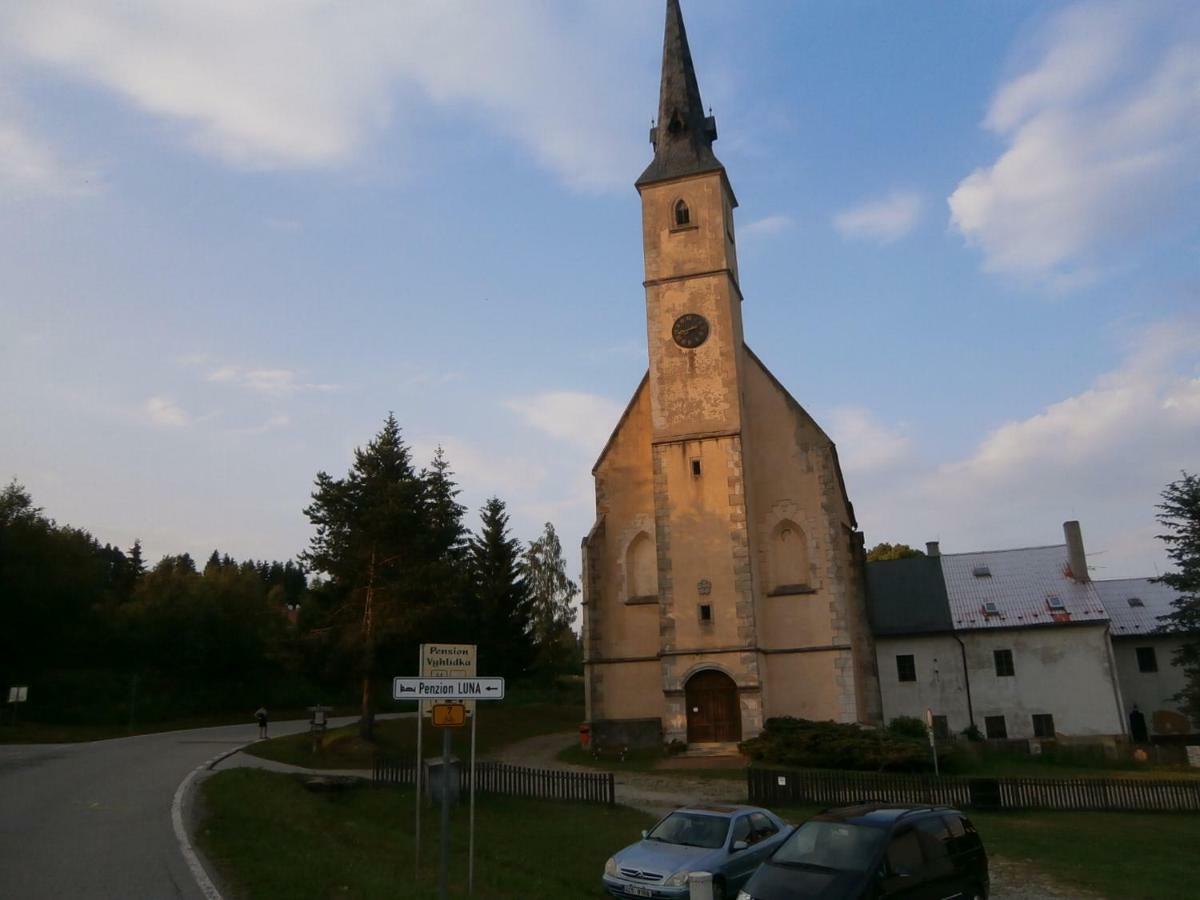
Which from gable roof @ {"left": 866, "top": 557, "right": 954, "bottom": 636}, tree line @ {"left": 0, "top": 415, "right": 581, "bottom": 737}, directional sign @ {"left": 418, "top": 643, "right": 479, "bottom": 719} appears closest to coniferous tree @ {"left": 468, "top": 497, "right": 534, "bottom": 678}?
tree line @ {"left": 0, "top": 415, "right": 581, "bottom": 737}

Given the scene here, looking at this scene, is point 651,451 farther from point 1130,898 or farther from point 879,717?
point 1130,898

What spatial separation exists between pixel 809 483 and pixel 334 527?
57.8ft

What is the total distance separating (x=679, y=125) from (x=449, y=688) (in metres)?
32.4

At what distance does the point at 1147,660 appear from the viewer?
41719mm

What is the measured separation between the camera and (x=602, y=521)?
1377 inches

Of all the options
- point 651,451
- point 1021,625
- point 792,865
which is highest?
point 651,451

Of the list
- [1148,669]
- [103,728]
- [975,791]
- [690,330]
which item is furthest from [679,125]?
[103,728]

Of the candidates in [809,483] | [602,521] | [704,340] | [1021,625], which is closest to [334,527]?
[602,521]

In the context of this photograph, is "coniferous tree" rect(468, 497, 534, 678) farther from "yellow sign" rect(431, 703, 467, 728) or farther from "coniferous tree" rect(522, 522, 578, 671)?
"yellow sign" rect(431, 703, 467, 728)

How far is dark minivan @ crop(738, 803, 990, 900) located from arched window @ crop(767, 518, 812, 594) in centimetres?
2134

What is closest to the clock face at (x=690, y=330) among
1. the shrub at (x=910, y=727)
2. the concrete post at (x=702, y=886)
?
the shrub at (x=910, y=727)

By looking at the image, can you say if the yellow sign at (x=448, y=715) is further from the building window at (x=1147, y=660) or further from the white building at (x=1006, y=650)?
the building window at (x=1147, y=660)

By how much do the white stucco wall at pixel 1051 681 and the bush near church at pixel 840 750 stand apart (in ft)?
44.8

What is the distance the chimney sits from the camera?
42.3 m
